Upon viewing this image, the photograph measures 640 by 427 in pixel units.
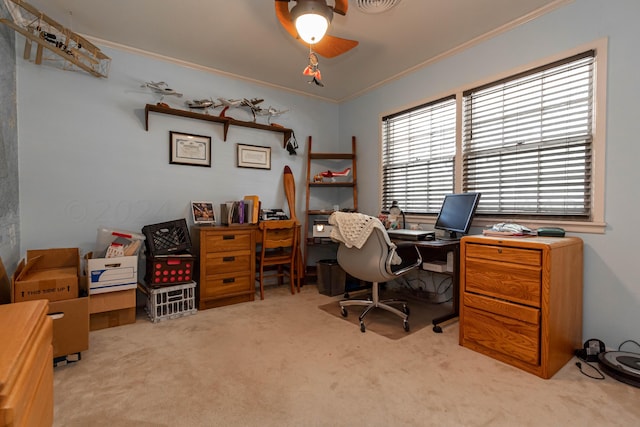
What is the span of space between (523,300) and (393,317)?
45.0 inches

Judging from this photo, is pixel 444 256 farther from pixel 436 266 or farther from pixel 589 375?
pixel 589 375

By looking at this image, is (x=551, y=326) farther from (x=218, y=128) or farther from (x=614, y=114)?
(x=218, y=128)

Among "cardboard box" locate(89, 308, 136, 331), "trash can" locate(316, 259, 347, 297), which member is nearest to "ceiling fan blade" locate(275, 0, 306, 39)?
"trash can" locate(316, 259, 347, 297)

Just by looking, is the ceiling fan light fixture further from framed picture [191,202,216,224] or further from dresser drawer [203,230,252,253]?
framed picture [191,202,216,224]

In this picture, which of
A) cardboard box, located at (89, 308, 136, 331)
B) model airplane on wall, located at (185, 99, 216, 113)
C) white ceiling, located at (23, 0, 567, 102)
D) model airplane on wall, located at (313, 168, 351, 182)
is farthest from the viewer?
model airplane on wall, located at (313, 168, 351, 182)

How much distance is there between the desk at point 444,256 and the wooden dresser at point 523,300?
0.27m

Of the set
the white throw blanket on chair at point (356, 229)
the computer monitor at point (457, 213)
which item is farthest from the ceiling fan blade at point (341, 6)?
the computer monitor at point (457, 213)

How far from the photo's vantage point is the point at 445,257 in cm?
284

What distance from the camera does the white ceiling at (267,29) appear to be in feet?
7.71

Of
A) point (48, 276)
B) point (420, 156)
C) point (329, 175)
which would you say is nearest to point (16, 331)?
point (48, 276)

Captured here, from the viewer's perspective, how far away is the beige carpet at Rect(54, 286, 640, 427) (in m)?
1.47

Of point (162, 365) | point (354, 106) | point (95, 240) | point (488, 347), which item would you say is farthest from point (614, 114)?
point (95, 240)

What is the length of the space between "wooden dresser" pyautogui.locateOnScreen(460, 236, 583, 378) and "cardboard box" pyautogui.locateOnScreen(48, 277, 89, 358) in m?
2.59

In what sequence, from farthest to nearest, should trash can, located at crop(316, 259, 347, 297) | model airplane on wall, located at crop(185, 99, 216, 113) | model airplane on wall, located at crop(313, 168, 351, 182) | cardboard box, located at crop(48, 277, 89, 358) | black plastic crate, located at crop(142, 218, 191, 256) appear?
model airplane on wall, located at crop(313, 168, 351, 182) → trash can, located at crop(316, 259, 347, 297) → model airplane on wall, located at crop(185, 99, 216, 113) → black plastic crate, located at crop(142, 218, 191, 256) → cardboard box, located at crop(48, 277, 89, 358)
